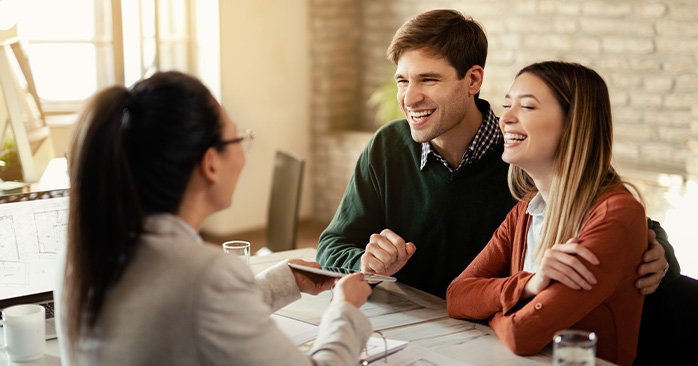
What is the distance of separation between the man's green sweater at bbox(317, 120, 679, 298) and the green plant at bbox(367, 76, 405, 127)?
2.40 metres

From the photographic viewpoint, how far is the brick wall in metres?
3.72

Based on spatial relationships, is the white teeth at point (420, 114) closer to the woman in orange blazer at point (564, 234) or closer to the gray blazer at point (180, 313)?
the woman in orange blazer at point (564, 234)

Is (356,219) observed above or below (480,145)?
below

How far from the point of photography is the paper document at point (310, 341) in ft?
4.60

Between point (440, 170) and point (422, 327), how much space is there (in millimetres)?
564

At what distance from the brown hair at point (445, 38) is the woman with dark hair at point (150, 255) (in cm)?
107

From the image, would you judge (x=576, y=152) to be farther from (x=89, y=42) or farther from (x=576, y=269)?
(x=89, y=42)

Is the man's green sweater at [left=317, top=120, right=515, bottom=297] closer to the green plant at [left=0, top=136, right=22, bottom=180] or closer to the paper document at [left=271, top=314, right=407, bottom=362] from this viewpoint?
the paper document at [left=271, top=314, right=407, bottom=362]

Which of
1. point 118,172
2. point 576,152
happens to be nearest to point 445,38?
point 576,152

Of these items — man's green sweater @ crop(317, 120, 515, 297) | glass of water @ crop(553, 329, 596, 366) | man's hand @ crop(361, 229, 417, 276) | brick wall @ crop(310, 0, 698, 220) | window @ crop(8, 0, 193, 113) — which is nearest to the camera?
glass of water @ crop(553, 329, 596, 366)

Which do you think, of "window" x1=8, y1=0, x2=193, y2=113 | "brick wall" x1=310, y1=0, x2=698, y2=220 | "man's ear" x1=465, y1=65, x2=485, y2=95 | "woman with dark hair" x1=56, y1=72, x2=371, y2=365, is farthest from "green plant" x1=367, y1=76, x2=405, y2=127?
"woman with dark hair" x1=56, y1=72, x2=371, y2=365

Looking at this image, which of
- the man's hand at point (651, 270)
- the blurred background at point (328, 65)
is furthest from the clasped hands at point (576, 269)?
the blurred background at point (328, 65)

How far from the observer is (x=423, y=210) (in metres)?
2.02

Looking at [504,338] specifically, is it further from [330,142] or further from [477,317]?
[330,142]
